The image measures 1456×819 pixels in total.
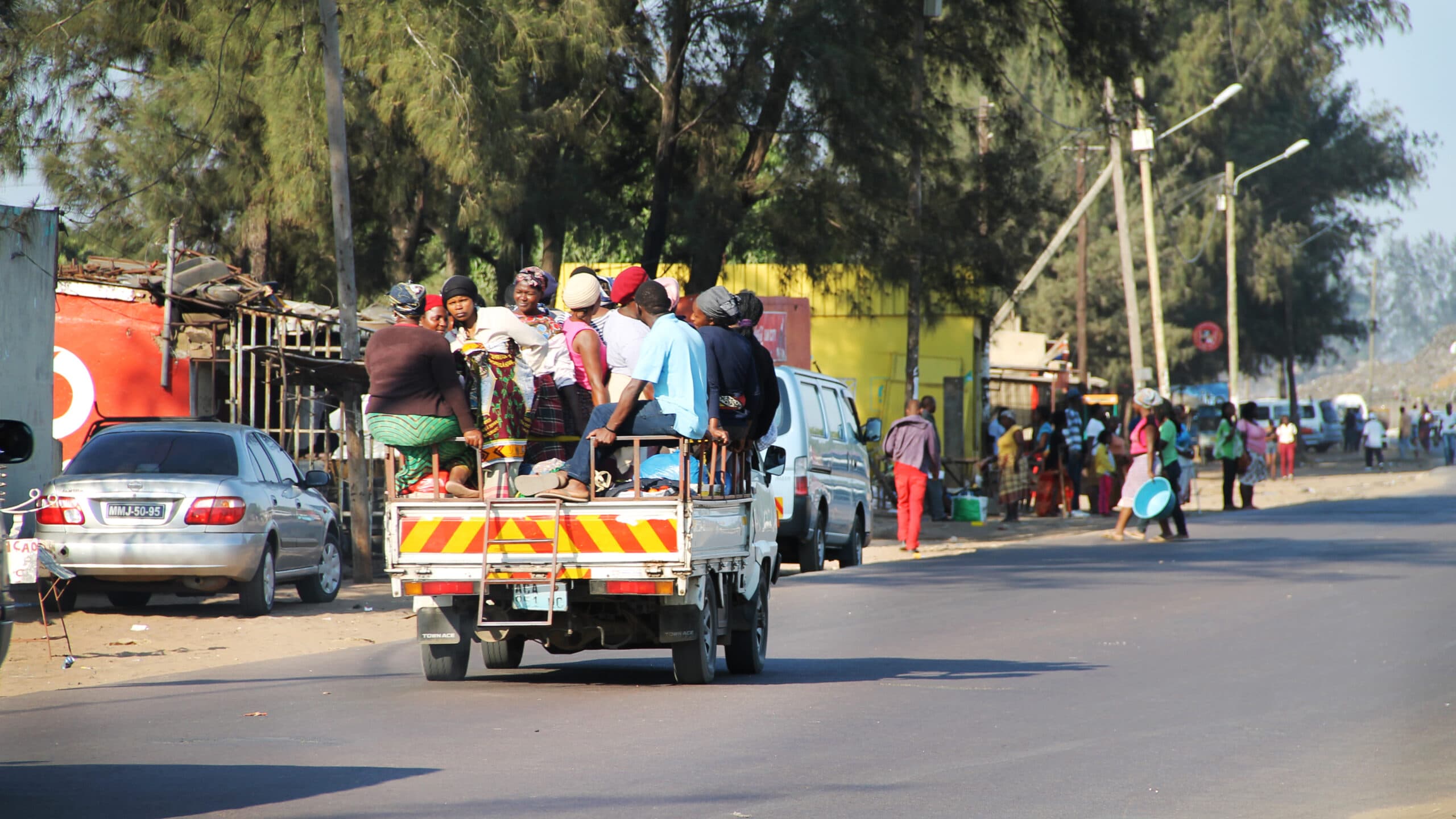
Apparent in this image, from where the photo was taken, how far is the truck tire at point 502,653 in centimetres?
1027

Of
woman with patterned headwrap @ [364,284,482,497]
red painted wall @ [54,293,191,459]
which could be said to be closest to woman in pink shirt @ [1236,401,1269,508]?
red painted wall @ [54,293,191,459]

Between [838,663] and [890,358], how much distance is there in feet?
77.9

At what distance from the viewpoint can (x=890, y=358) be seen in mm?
34062

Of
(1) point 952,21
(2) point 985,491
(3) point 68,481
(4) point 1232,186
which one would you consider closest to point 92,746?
(3) point 68,481

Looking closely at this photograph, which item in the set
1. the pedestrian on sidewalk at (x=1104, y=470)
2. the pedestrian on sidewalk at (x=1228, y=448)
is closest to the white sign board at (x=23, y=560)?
the pedestrian on sidewalk at (x=1104, y=470)

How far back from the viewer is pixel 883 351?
1347 inches

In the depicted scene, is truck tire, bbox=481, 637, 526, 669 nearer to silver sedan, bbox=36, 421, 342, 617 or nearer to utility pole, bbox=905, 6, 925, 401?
silver sedan, bbox=36, 421, 342, 617

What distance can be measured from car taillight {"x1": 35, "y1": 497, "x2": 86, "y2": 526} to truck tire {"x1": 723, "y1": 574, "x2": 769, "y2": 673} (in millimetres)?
5777

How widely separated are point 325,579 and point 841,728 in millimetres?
8345

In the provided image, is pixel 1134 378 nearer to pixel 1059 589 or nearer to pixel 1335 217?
pixel 1059 589

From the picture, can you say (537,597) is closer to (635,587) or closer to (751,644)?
(635,587)

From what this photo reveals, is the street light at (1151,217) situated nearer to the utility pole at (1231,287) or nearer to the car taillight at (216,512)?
the utility pole at (1231,287)

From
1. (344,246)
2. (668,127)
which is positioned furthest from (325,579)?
(668,127)

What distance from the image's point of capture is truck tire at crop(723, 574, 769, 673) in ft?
32.4
